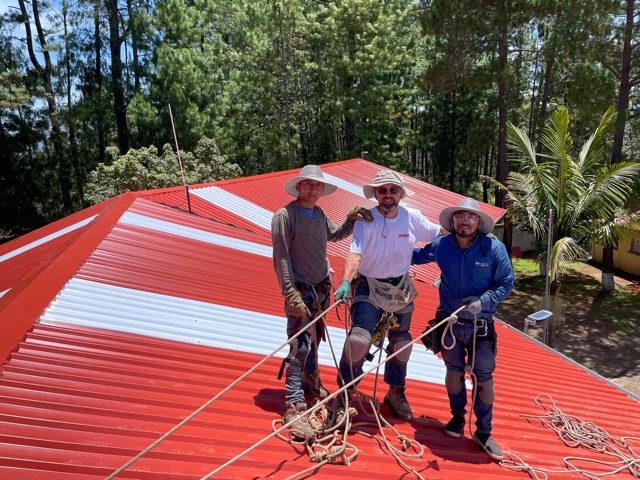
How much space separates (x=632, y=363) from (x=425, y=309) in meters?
8.49

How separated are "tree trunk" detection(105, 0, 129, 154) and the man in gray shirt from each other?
2342cm

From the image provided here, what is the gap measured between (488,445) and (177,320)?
2617 mm

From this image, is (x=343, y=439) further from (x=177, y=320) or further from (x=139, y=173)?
(x=139, y=173)

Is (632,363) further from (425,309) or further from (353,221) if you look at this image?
(353,221)

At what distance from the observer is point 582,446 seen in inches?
150

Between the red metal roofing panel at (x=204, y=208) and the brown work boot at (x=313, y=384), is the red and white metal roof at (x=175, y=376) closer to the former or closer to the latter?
the brown work boot at (x=313, y=384)

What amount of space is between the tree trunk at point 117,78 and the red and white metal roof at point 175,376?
1920 cm

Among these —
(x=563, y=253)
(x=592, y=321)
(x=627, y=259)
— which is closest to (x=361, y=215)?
(x=563, y=253)

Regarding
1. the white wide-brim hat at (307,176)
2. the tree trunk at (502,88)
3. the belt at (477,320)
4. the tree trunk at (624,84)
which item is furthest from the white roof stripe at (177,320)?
the tree trunk at (502,88)

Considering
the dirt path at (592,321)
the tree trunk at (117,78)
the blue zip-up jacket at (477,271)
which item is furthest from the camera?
the tree trunk at (117,78)

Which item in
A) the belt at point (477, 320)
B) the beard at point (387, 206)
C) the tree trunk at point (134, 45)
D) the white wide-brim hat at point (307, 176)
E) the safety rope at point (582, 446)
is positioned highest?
the tree trunk at point (134, 45)

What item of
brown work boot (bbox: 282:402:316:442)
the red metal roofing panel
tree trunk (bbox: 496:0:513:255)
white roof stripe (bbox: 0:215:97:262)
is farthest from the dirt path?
white roof stripe (bbox: 0:215:97:262)

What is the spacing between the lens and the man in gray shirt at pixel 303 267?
3.05 m

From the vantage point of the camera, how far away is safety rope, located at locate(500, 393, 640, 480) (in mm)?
3266
